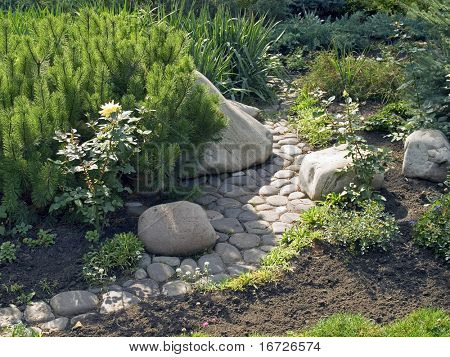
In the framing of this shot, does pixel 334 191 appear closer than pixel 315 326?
No

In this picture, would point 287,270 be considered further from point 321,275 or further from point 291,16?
point 291,16

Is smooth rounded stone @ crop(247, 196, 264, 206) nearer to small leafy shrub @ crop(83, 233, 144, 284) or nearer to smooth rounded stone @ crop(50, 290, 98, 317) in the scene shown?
small leafy shrub @ crop(83, 233, 144, 284)

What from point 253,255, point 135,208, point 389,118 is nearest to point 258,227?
point 253,255

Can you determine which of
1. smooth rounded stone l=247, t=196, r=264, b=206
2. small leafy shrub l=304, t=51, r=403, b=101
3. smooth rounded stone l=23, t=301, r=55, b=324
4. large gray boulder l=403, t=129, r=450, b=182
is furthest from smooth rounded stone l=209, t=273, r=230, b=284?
small leafy shrub l=304, t=51, r=403, b=101

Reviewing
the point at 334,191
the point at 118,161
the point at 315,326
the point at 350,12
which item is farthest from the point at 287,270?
the point at 350,12

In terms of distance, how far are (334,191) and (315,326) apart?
1.76 meters

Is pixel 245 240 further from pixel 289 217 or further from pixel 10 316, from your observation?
pixel 10 316

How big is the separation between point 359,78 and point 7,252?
15.0ft

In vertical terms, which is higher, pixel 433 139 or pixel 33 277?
pixel 433 139

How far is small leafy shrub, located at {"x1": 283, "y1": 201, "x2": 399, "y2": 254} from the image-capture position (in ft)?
19.0

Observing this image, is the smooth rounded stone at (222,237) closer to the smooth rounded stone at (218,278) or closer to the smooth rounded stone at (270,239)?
the smooth rounded stone at (270,239)

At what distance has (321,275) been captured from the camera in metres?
5.54
